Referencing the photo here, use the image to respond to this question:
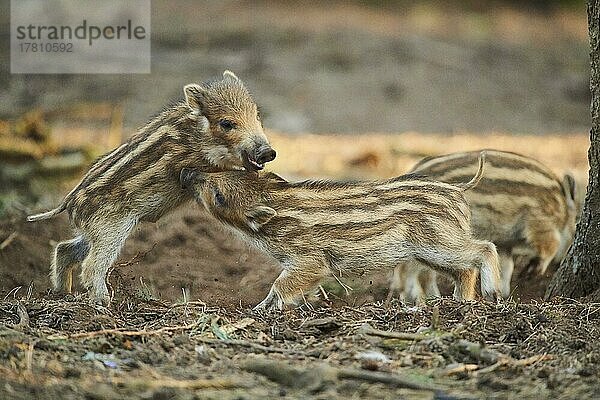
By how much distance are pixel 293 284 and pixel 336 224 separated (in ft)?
1.36

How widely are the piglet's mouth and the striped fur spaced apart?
4.19ft

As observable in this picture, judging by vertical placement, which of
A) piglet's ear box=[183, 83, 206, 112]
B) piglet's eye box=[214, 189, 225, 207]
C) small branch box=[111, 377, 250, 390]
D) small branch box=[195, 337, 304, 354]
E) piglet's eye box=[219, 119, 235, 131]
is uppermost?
piglet's ear box=[183, 83, 206, 112]

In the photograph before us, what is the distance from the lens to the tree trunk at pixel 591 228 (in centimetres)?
565

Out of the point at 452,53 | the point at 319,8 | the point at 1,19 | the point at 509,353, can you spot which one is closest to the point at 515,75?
the point at 452,53

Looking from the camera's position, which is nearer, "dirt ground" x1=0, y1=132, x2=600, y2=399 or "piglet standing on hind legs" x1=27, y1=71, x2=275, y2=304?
"dirt ground" x1=0, y1=132, x2=600, y2=399

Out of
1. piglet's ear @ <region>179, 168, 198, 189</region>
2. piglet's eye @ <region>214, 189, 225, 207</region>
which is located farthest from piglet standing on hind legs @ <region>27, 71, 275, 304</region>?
piglet's eye @ <region>214, 189, 225, 207</region>

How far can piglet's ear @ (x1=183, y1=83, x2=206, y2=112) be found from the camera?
20.1 feet

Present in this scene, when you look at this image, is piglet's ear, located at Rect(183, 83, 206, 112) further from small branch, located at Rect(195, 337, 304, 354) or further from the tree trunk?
the tree trunk

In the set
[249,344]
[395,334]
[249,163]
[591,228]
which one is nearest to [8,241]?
[249,163]

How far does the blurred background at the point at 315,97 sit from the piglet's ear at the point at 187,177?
1015 millimetres

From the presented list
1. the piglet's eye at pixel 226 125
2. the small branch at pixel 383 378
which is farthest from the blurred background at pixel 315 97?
the small branch at pixel 383 378

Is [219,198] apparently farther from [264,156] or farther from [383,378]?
[383,378]

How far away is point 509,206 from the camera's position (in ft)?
22.5

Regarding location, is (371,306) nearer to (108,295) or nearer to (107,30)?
(108,295)
